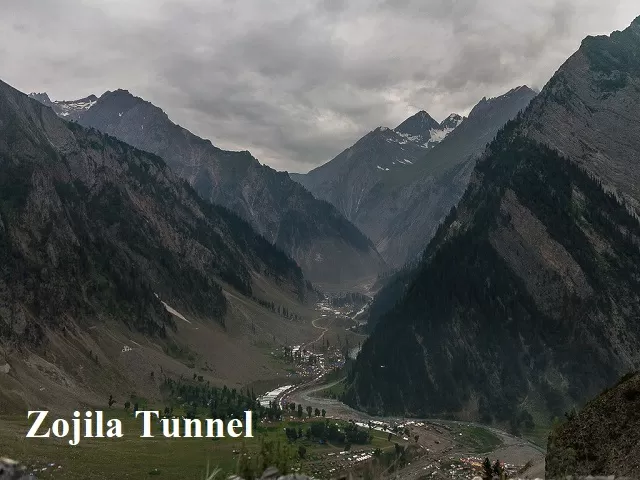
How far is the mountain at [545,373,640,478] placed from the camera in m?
31.5

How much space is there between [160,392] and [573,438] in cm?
17415

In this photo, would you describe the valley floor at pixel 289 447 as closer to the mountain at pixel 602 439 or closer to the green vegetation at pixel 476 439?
the green vegetation at pixel 476 439

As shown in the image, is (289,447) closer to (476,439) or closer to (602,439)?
(602,439)

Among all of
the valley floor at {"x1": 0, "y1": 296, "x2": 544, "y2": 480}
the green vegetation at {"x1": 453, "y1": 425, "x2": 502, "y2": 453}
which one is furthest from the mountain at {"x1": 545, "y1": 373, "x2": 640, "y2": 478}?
the green vegetation at {"x1": 453, "y1": 425, "x2": 502, "y2": 453}

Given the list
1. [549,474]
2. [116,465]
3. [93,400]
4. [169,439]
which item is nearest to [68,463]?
[116,465]

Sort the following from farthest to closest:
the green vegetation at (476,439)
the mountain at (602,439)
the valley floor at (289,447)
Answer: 1. the green vegetation at (476,439)
2. the valley floor at (289,447)
3. the mountain at (602,439)

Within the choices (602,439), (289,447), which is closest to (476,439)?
(289,447)

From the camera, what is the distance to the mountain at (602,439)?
31.5m

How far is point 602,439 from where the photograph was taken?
110ft

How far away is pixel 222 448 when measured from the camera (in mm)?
129375

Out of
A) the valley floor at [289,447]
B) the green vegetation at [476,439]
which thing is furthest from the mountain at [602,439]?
the green vegetation at [476,439]

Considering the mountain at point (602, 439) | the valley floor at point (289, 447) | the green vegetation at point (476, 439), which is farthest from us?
the green vegetation at point (476, 439)

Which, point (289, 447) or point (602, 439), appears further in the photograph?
point (289, 447)

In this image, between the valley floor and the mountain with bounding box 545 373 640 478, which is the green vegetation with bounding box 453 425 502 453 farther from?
the mountain with bounding box 545 373 640 478
